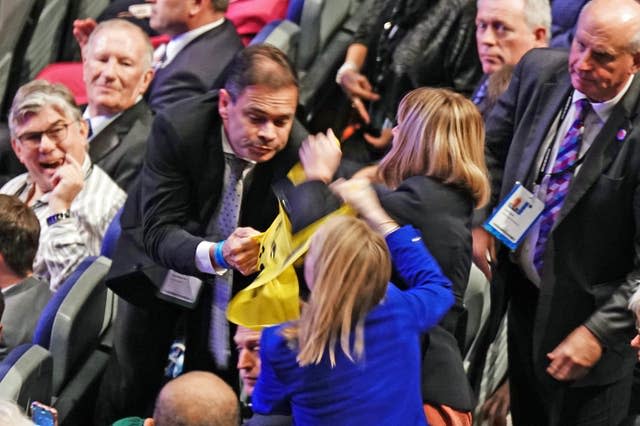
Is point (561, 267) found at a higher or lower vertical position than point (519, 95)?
lower

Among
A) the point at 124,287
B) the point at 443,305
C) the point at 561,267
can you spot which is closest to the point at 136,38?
the point at 124,287

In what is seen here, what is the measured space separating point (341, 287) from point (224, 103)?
87cm

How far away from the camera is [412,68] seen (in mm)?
4633

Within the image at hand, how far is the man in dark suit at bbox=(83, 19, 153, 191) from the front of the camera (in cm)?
432

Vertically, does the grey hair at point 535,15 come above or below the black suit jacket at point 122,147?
above

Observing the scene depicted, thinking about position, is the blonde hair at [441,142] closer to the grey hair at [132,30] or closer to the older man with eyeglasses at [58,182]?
the older man with eyeglasses at [58,182]

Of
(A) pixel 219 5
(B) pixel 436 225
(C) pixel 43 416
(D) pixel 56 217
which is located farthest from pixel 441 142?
(A) pixel 219 5

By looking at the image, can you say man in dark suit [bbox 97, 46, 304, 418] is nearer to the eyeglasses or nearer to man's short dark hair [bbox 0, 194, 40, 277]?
man's short dark hair [bbox 0, 194, 40, 277]

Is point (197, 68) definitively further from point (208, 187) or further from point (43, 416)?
point (43, 416)

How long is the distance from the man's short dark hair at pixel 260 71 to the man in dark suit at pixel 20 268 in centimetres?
80

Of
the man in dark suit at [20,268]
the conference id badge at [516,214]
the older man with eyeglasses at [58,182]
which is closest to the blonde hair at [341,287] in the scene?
the conference id badge at [516,214]

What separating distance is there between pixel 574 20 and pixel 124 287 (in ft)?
6.43

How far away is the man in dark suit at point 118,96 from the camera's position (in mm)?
4320

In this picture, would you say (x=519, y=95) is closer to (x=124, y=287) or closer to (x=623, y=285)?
(x=623, y=285)
